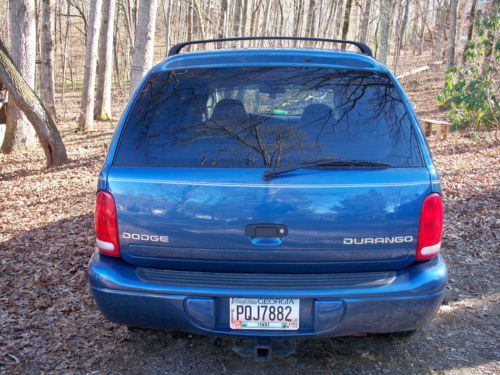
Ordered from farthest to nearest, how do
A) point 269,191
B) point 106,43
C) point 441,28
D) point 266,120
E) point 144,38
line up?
point 441,28, point 106,43, point 144,38, point 266,120, point 269,191

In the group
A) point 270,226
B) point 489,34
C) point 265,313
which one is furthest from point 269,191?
point 489,34

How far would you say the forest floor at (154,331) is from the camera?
3250mm

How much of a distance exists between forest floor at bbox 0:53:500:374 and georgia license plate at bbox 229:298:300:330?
0.70 m

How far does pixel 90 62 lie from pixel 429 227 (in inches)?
477

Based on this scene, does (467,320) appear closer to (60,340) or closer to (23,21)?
(60,340)

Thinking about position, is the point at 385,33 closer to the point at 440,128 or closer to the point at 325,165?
the point at 440,128

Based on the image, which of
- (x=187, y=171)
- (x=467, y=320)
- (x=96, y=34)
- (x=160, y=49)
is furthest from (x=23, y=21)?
(x=160, y=49)

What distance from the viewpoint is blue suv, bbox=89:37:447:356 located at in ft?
8.50

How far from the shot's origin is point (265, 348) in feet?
9.11

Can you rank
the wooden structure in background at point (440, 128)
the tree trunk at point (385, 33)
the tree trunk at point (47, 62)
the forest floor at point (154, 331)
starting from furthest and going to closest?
the tree trunk at point (385, 33), the tree trunk at point (47, 62), the wooden structure in background at point (440, 128), the forest floor at point (154, 331)

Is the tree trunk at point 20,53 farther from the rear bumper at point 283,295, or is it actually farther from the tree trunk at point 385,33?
the tree trunk at point 385,33

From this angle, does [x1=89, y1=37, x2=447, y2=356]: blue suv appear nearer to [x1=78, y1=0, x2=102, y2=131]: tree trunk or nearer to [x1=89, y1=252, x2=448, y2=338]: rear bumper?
[x1=89, y1=252, x2=448, y2=338]: rear bumper

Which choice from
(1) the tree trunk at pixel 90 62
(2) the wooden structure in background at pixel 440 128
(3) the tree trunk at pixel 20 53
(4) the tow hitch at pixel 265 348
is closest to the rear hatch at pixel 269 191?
(4) the tow hitch at pixel 265 348

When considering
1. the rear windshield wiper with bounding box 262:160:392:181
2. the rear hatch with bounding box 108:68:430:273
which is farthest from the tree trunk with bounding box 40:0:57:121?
the rear windshield wiper with bounding box 262:160:392:181
